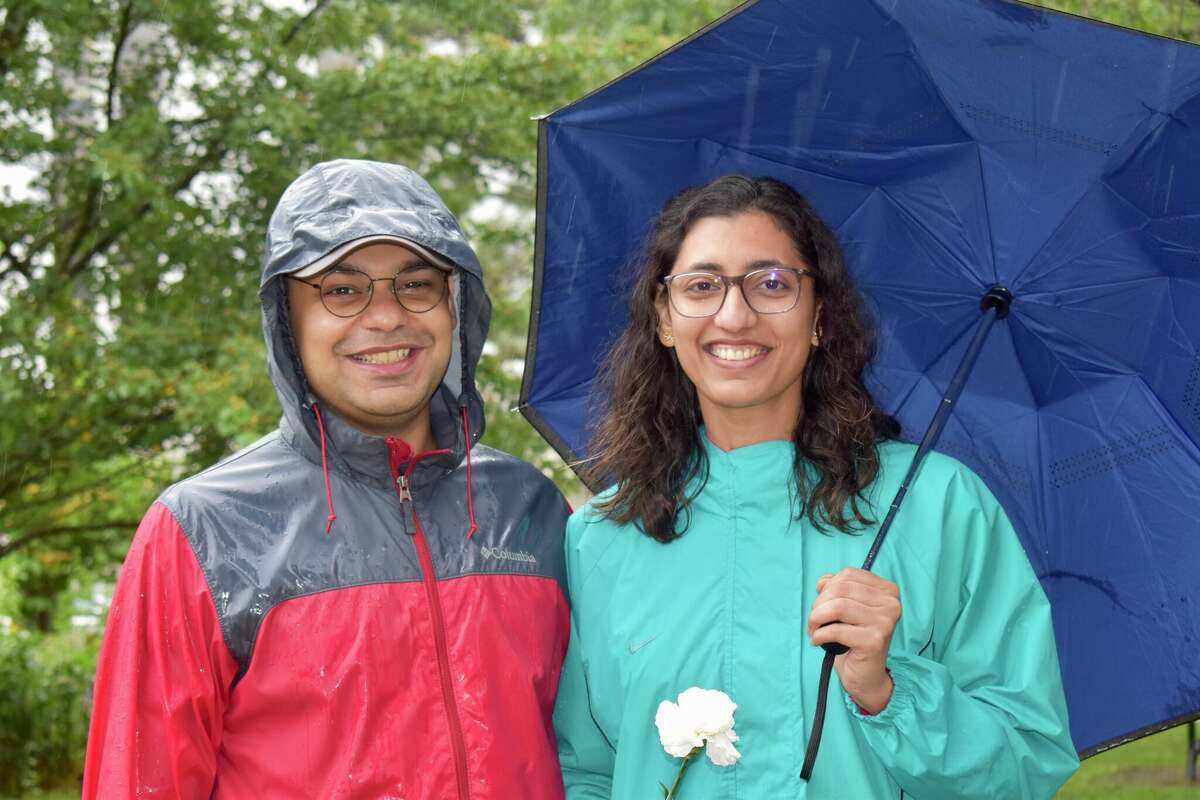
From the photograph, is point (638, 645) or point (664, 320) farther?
point (664, 320)

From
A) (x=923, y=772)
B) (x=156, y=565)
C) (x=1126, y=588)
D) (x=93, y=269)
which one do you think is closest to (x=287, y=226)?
(x=156, y=565)

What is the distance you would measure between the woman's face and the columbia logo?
543 mm

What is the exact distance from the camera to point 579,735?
3.05m

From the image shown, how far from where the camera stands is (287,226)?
10.3 ft

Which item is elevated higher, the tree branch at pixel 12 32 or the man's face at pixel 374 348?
the tree branch at pixel 12 32

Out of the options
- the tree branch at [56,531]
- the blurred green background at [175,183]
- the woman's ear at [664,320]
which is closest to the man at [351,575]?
the woman's ear at [664,320]

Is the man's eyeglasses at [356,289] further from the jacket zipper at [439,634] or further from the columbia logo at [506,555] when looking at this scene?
the columbia logo at [506,555]

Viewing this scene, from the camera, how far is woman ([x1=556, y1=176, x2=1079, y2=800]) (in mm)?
2613

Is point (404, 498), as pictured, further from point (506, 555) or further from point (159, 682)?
point (159, 682)

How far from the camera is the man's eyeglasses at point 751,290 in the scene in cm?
301

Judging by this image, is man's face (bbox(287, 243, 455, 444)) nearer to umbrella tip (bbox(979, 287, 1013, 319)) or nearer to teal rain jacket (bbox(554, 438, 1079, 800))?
teal rain jacket (bbox(554, 438, 1079, 800))

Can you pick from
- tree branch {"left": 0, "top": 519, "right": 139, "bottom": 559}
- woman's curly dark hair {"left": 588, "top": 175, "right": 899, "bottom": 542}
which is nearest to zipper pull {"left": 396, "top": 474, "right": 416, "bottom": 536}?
woman's curly dark hair {"left": 588, "top": 175, "right": 899, "bottom": 542}

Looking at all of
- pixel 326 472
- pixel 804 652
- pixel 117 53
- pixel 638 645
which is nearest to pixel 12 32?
pixel 117 53

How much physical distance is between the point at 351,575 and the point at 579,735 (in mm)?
627
